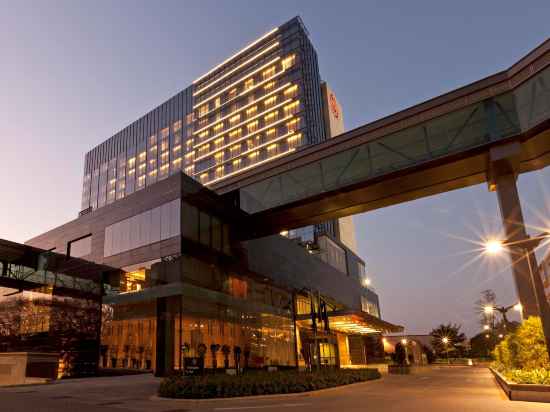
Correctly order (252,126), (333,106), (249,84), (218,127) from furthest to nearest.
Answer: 1. (333,106)
2. (218,127)
3. (249,84)
4. (252,126)

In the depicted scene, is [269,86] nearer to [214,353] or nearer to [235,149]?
[235,149]

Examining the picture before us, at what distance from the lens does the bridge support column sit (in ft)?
79.5

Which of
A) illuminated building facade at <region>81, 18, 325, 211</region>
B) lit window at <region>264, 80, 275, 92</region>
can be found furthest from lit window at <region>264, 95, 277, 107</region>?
lit window at <region>264, 80, 275, 92</region>

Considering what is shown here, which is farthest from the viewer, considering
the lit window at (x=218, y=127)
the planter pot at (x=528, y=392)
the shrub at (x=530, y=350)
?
the lit window at (x=218, y=127)

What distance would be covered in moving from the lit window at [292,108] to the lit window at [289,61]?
938cm

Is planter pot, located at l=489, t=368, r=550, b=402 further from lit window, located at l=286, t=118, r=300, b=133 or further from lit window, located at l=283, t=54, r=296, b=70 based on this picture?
lit window, located at l=283, t=54, r=296, b=70

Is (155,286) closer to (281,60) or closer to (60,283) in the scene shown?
(60,283)

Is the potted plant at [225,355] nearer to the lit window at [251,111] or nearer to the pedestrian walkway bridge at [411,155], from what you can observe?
the pedestrian walkway bridge at [411,155]

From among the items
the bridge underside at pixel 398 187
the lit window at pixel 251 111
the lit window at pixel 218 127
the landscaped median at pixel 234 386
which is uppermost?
the lit window at pixel 251 111

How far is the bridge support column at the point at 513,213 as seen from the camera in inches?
954

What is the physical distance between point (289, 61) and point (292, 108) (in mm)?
12194

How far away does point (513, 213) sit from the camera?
25531mm

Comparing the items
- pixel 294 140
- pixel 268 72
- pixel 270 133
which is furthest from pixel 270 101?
pixel 294 140

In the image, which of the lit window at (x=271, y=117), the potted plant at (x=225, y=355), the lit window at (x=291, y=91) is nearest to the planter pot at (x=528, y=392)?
the potted plant at (x=225, y=355)
